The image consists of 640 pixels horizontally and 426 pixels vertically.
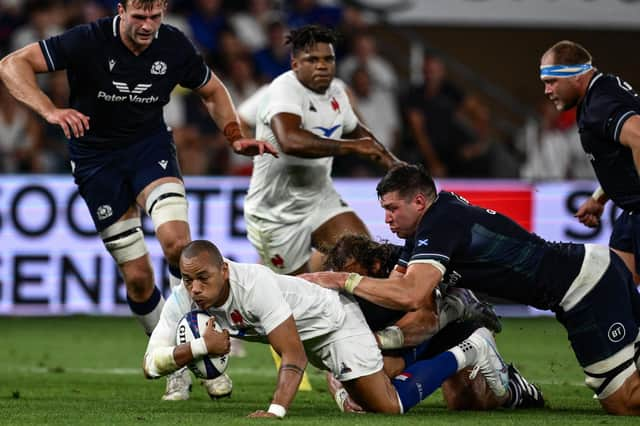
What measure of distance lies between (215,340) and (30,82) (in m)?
2.33

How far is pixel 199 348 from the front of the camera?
639cm

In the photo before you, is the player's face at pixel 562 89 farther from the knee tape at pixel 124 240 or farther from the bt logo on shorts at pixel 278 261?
the knee tape at pixel 124 240

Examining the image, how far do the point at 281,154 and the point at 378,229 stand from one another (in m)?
4.44

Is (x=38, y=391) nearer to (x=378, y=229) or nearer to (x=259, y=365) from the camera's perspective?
(x=259, y=365)

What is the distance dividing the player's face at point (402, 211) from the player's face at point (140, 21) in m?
2.04

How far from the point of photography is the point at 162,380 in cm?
897

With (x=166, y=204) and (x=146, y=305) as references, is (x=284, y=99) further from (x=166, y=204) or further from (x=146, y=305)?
(x=146, y=305)

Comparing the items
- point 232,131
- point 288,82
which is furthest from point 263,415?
point 288,82

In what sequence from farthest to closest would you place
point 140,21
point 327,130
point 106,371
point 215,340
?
point 106,371, point 327,130, point 140,21, point 215,340

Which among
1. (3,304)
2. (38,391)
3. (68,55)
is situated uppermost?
(68,55)

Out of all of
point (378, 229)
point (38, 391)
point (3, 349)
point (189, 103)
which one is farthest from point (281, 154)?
point (189, 103)

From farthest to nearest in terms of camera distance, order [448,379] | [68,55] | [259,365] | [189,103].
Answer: [189,103]
[259,365]
[68,55]
[448,379]

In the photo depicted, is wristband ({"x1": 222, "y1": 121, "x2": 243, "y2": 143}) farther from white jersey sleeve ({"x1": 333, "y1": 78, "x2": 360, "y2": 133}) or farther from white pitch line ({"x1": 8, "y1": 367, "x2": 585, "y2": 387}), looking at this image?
white pitch line ({"x1": 8, "y1": 367, "x2": 585, "y2": 387})

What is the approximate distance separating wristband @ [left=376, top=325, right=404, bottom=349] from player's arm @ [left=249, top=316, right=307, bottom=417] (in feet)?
A: 2.53
